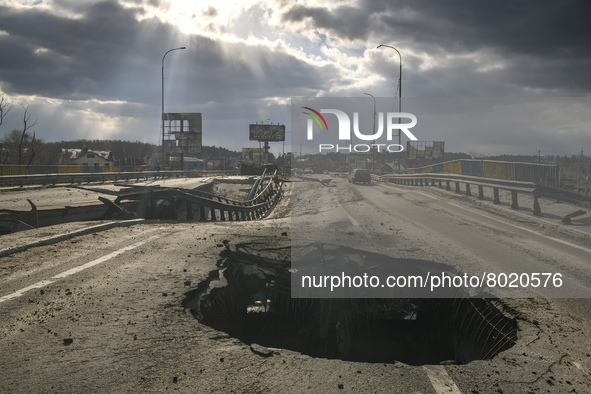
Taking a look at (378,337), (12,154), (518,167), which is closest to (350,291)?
(378,337)

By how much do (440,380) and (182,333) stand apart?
2379 mm

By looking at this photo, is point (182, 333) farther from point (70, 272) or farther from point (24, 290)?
point (70, 272)

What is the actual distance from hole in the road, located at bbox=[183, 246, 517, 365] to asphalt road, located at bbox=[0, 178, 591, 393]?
51 centimetres

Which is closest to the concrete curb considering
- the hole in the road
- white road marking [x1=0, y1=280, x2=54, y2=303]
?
white road marking [x1=0, y1=280, x2=54, y2=303]

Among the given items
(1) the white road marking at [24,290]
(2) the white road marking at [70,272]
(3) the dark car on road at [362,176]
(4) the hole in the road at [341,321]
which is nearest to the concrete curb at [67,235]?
(2) the white road marking at [70,272]

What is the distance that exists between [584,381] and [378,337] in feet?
12.3

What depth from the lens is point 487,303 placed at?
5906 millimetres

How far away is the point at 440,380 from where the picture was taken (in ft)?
11.3

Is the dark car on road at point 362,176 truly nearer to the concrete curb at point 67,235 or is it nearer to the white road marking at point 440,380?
the concrete curb at point 67,235

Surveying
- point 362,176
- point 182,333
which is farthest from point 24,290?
point 362,176

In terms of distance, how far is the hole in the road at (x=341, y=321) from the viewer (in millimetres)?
6121

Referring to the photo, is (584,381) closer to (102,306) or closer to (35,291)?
(102,306)

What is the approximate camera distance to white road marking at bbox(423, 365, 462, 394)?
3.29m

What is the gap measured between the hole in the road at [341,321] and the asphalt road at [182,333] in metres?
0.51
